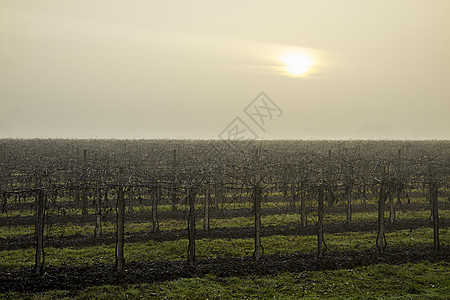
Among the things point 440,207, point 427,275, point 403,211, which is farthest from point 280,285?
point 440,207

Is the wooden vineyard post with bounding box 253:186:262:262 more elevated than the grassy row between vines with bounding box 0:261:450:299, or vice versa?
the wooden vineyard post with bounding box 253:186:262:262

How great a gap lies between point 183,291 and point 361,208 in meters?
18.8

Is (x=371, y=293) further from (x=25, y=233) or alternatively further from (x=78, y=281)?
(x=25, y=233)

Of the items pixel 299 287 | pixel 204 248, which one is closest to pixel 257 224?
pixel 204 248

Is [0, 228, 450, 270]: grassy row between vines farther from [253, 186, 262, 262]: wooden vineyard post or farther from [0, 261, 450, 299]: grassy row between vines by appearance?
[0, 261, 450, 299]: grassy row between vines

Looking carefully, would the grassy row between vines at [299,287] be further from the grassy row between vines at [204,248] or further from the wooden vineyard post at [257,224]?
the grassy row between vines at [204,248]

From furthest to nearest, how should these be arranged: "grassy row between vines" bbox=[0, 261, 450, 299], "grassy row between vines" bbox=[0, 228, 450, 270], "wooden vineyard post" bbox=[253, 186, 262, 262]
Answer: "grassy row between vines" bbox=[0, 228, 450, 270] < "wooden vineyard post" bbox=[253, 186, 262, 262] < "grassy row between vines" bbox=[0, 261, 450, 299]

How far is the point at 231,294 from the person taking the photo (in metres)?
10.5

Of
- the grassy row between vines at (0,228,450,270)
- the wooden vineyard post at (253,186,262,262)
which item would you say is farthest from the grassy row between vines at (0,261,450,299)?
the grassy row between vines at (0,228,450,270)

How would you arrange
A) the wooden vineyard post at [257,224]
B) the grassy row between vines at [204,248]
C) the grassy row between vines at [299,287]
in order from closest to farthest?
the grassy row between vines at [299,287] < the wooden vineyard post at [257,224] < the grassy row between vines at [204,248]

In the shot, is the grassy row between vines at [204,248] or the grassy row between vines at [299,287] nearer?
the grassy row between vines at [299,287]

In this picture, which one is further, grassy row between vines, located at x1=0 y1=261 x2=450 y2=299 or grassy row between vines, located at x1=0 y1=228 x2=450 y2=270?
grassy row between vines, located at x1=0 y1=228 x2=450 y2=270

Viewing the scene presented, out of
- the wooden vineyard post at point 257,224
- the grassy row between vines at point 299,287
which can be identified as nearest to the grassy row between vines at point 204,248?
the wooden vineyard post at point 257,224

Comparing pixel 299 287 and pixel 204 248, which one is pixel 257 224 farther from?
pixel 299 287
